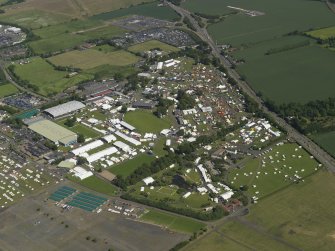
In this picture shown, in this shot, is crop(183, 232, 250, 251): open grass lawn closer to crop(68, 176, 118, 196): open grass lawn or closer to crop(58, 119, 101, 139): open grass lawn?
crop(68, 176, 118, 196): open grass lawn

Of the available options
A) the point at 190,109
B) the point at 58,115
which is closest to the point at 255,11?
the point at 190,109

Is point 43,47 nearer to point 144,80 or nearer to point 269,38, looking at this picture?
point 144,80

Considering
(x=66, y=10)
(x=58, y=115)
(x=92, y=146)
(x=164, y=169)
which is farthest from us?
(x=66, y=10)

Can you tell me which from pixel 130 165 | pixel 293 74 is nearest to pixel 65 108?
pixel 130 165

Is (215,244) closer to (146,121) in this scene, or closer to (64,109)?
(146,121)

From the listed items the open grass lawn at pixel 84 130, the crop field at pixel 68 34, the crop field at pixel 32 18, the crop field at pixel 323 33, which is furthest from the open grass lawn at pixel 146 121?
the crop field at pixel 32 18

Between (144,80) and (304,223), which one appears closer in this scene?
(304,223)
